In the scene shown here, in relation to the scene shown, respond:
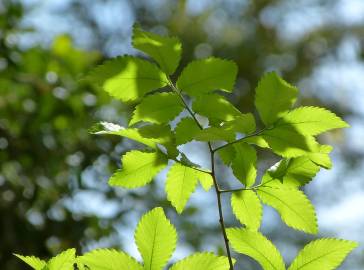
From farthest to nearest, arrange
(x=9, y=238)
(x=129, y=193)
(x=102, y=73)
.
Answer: (x=129, y=193)
(x=9, y=238)
(x=102, y=73)

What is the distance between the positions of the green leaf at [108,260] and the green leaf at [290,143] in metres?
0.18

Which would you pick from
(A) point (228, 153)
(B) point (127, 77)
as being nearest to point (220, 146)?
(A) point (228, 153)

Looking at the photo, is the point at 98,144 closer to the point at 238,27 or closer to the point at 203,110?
the point at 203,110

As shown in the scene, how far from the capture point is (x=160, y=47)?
0.66 m

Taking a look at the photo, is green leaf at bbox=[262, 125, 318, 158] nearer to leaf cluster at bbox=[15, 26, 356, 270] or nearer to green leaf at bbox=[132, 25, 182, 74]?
leaf cluster at bbox=[15, 26, 356, 270]

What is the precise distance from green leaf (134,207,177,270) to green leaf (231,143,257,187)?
114 millimetres

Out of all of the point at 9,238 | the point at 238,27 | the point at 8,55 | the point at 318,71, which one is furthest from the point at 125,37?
the point at 9,238

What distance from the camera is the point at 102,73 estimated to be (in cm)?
62

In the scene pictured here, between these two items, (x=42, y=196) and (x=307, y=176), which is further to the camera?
(x=42, y=196)

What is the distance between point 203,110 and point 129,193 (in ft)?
6.23

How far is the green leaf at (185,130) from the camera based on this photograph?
619mm

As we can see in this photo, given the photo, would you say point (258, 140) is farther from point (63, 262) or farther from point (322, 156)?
point (63, 262)

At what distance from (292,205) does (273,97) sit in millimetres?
118

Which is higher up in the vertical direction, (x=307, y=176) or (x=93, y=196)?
(x=93, y=196)
